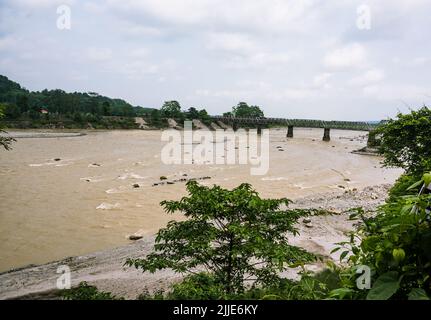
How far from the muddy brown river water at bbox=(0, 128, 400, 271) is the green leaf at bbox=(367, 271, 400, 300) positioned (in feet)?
38.0

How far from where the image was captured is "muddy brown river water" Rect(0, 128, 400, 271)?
12.7 m

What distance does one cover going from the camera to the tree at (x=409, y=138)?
42.2ft

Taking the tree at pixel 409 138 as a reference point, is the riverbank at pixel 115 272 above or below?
below

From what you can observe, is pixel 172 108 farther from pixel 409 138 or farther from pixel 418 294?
pixel 418 294

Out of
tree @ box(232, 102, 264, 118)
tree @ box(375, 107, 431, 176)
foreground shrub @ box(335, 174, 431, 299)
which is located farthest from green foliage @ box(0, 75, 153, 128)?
foreground shrub @ box(335, 174, 431, 299)

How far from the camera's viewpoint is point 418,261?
1507 millimetres

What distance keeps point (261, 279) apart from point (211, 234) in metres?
1.02

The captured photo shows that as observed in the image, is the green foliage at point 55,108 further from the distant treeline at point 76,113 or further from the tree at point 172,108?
the tree at point 172,108

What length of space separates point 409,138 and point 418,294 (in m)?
14.1

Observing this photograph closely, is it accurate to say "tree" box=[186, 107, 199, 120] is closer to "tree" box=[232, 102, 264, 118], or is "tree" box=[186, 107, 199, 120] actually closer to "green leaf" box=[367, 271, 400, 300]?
"tree" box=[232, 102, 264, 118]

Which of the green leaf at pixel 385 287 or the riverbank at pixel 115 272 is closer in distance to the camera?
the green leaf at pixel 385 287

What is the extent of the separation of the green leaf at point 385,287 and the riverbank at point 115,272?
4.63 m

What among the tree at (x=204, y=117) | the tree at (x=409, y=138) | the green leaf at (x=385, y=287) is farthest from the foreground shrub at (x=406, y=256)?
the tree at (x=204, y=117)
